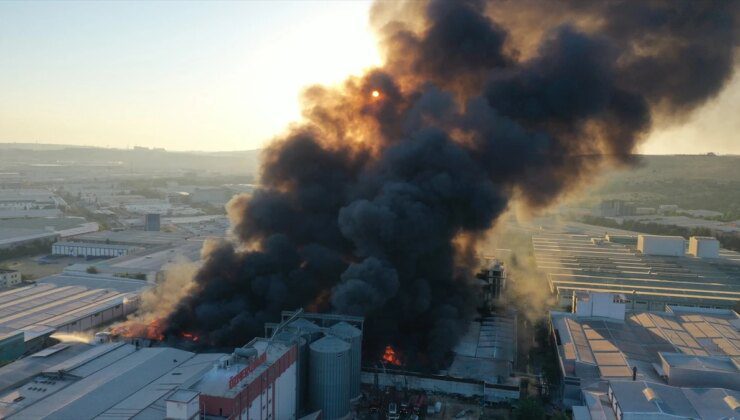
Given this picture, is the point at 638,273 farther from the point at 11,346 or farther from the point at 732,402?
the point at 11,346

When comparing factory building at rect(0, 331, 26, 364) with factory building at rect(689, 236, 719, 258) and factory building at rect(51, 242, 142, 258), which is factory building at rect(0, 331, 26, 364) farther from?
factory building at rect(689, 236, 719, 258)

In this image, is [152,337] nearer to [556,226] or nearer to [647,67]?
[647,67]

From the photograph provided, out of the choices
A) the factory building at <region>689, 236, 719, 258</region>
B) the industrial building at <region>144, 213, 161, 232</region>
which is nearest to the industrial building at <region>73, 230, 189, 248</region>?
the industrial building at <region>144, 213, 161, 232</region>

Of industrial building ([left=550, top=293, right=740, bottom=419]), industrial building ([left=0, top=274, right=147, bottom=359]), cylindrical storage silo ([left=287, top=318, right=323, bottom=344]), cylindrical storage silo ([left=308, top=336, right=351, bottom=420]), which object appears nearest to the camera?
industrial building ([left=550, top=293, right=740, bottom=419])

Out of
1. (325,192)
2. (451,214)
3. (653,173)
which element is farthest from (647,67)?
(653,173)

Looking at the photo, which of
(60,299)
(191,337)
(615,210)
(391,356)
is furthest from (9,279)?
(615,210)

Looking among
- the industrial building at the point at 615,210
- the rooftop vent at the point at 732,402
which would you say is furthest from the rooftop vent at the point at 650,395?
the industrial building at the point at 615,210

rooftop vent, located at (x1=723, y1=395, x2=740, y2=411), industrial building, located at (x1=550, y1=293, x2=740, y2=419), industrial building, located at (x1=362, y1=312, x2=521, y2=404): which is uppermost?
rooftop vent, located at (x1=723, y1=395, x2=740, y2=411)
